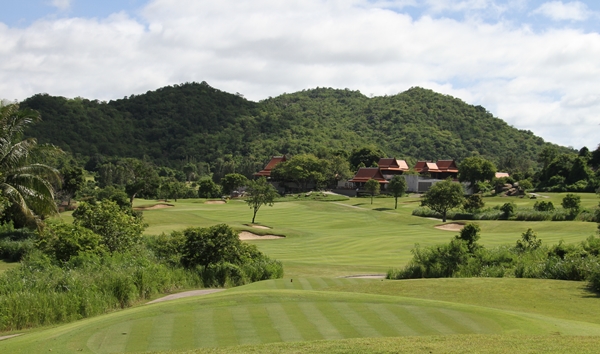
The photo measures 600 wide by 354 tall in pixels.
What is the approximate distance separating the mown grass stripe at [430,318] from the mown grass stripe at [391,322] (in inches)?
22.3

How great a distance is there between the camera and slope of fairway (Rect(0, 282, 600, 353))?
44.2ft

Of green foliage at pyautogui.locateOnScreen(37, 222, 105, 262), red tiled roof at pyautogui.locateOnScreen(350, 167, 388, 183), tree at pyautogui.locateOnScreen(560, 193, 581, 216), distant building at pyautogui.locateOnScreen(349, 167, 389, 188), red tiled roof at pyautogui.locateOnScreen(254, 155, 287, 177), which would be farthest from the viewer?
red tiled roof at pyautogui.locateOnScreen(254, 155, 287, 177)

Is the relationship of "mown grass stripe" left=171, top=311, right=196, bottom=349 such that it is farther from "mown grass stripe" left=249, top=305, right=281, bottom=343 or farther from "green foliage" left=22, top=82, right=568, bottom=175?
"green foliage" left=22, top=82, right=568, bottom=175

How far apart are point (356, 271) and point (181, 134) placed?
482ft

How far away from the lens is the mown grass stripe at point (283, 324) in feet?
44.8

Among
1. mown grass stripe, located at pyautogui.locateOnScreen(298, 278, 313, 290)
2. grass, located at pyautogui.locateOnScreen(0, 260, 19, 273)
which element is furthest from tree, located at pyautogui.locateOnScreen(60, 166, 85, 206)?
mown grass stripe, located at pyautogui.locateOnScreen(298, 278, 313, 290)

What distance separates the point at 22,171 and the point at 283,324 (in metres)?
17.6

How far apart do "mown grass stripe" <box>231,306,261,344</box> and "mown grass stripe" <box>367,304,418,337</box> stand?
122 inches

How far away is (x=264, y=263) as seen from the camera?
1154 inches

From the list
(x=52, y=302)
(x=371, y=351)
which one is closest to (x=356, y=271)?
(x=52, y=302)

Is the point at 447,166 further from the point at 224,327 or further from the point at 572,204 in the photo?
the point at 224,327

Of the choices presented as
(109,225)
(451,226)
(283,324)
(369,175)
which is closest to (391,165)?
(369,175)

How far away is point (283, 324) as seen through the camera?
14.9m

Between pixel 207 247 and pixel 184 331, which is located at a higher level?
pixel 207 247
